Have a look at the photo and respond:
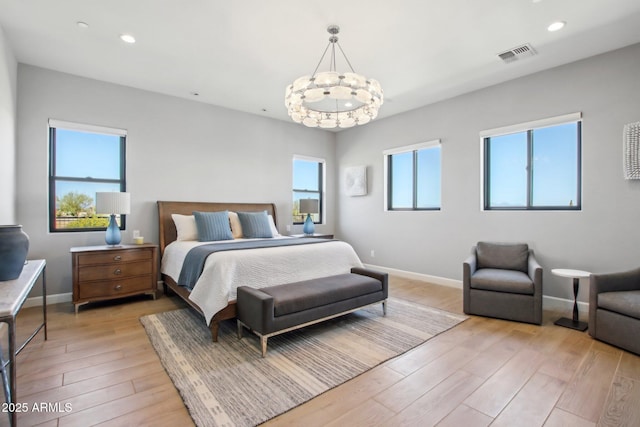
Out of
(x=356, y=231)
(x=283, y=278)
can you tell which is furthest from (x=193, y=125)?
(x=356, y=231)

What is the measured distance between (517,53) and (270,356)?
4.01 meters

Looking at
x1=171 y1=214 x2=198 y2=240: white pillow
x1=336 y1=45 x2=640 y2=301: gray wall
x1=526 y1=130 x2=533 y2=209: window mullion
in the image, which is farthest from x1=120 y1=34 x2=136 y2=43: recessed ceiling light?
x1=526 y1=130 x2=533 y2=209: window mullion

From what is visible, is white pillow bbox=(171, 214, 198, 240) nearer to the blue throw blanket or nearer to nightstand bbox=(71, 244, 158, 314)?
nightstand bbox=(71, 244, 158, 314)

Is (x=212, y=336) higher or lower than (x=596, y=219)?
lower

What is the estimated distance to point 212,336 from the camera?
9.07 ft

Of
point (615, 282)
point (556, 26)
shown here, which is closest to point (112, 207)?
point (556, 26)

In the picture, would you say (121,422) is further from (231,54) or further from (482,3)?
(482,3)

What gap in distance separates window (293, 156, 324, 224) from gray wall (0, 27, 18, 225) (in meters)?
3.99

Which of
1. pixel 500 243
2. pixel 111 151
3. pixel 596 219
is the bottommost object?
pixel 500 243

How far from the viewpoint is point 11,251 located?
72.6 inches

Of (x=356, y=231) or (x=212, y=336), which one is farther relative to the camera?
(x=356, y=231)

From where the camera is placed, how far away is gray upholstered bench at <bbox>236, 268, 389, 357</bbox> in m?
2.46

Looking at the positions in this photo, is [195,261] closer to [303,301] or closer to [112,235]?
[303,301]

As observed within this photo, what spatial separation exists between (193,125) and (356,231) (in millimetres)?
3581
